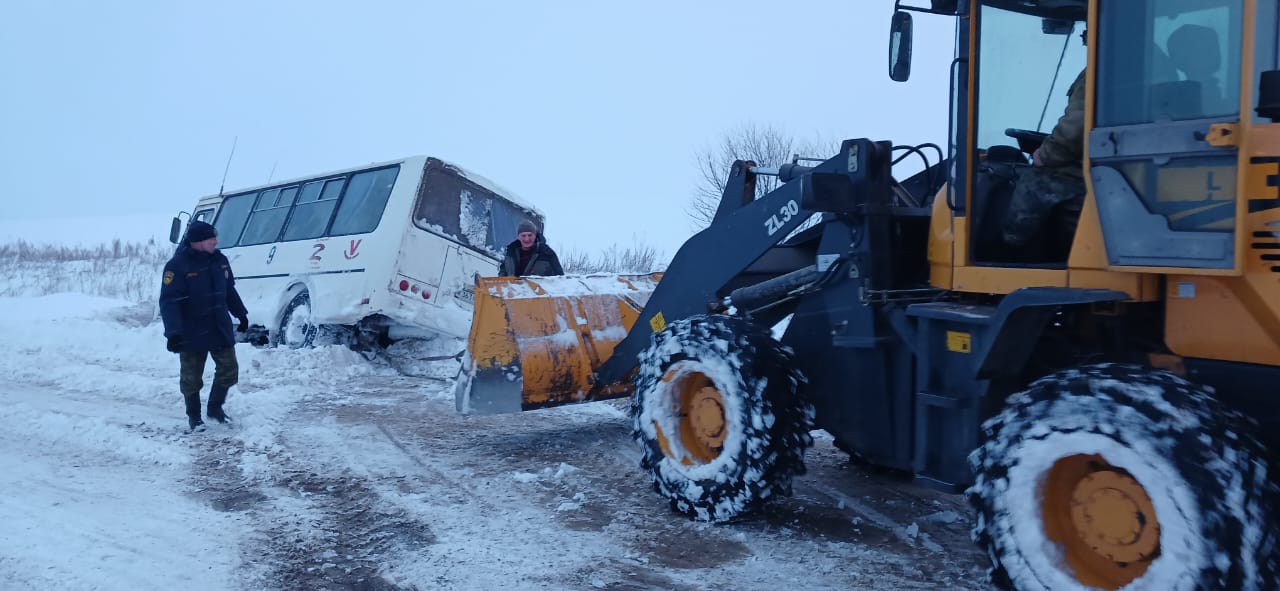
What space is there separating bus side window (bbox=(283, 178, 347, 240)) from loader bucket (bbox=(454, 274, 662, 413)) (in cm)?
561

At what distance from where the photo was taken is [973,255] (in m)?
4.16

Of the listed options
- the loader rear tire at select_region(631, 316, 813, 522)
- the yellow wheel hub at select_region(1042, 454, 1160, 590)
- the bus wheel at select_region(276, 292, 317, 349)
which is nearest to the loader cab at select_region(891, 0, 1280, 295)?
the yellow wheel hub at select_region(1042, 454, 1160, 590)

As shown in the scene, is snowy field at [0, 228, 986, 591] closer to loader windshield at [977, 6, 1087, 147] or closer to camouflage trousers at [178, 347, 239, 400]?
camouflage trousers at [178, 347, 239, 400]

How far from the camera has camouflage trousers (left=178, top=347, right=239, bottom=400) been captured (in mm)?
7109

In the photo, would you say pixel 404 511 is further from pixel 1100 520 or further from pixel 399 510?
pixel 1100 520

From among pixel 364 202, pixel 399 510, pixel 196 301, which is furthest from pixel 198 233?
pixel 364 202

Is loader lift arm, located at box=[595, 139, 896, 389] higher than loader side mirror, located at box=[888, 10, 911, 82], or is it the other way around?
loader side mirror, located at box=[888, 10, 911, 82]

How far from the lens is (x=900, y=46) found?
14.9 feet

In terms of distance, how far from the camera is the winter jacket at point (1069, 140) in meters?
3.65

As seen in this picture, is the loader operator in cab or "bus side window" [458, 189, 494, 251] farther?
"bus side window" [458, 189, 494, 251]

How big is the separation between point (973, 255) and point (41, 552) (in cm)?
419

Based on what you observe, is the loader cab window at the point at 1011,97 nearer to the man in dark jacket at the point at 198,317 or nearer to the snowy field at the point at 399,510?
the snowy field at the point at 399,510

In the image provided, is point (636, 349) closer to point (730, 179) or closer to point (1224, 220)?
point (730, 179)

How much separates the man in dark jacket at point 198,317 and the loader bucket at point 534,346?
2.10 metres
